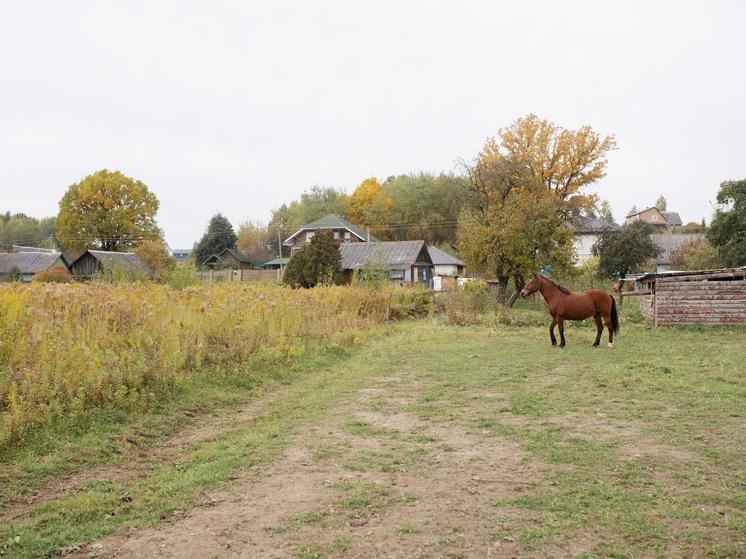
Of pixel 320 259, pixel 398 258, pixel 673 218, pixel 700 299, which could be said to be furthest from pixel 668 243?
pixel 673 218

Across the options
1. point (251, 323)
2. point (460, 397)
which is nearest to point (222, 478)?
point (460, 397)

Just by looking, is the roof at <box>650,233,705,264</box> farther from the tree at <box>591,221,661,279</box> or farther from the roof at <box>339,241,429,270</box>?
the roof at <box>339,241,429,270</box>

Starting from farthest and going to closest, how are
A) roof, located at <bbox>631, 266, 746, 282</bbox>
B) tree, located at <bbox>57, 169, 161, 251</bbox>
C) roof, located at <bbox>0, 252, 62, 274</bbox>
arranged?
tree, located at <bbox>57, 169, 161, 251</bbox>
roof, located at <bbox>0, 252, 62, 274</bbox>
roof, located at <bbox>631, 266, 746, 282</bbox>

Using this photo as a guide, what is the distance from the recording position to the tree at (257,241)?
261 feet

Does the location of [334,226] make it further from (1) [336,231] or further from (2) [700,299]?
(2) [700,299]

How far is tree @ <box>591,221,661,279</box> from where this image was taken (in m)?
40.8

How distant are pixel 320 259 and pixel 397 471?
29.8m

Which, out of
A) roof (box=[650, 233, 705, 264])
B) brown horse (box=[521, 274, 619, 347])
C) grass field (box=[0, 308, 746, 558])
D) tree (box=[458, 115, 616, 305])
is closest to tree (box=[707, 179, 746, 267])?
tree (box=[458, 115, 616, 305])

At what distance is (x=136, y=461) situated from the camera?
5855 mm

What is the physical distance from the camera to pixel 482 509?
423 cm

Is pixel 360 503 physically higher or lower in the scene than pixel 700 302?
lower

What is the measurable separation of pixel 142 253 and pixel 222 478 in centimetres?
4019

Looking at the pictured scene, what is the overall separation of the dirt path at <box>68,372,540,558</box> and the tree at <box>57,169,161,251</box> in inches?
2404

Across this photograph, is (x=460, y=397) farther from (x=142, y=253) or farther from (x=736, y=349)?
(x=142, y=253)
